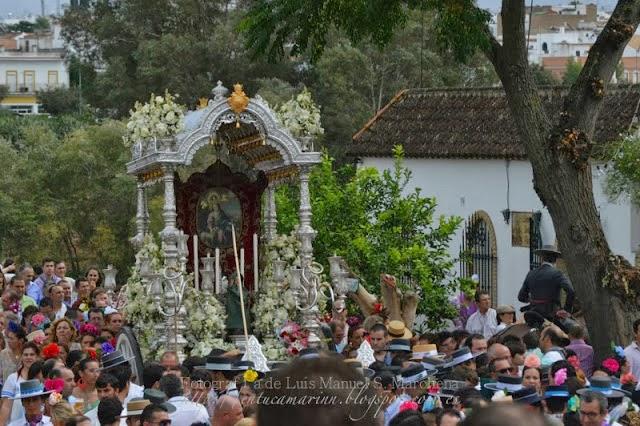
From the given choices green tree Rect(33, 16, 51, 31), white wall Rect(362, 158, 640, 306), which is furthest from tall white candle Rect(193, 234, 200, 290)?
green tree Rect(33, 16, 51, 31)

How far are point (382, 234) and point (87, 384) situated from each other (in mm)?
9654

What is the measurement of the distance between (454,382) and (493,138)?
16.3 metres

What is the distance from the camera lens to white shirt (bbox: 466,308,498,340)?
17.7 metres

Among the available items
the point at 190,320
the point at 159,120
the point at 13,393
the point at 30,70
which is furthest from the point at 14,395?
the point at 30,70

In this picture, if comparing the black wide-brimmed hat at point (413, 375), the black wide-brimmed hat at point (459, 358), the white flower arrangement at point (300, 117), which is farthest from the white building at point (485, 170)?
the black wide-brimmed hat at point (413, 375)

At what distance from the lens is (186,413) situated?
35.6 ft

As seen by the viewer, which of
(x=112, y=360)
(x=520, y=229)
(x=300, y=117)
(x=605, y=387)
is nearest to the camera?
(x=605, y=387)

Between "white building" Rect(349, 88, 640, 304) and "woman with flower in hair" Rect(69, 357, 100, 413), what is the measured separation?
1316cm

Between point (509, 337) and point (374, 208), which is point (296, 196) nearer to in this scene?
point (374, 208)

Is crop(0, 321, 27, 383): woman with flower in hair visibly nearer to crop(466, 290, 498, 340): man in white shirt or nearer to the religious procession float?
the religious procession float

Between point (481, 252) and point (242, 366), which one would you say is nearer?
point (242, 366)

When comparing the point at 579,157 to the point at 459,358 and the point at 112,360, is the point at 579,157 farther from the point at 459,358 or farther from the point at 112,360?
the point at 112,360

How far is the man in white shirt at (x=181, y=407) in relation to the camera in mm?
10805

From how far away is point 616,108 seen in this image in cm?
2550
